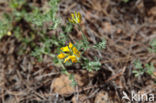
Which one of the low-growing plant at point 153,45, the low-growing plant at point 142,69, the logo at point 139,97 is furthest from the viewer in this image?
the low-growing plant at point 153,45

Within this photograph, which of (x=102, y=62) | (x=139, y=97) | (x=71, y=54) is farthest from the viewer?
(x=102, y=62)

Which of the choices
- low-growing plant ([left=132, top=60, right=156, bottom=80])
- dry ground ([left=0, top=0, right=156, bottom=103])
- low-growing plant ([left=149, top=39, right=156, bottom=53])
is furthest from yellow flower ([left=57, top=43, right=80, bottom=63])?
low-growing plant ([left=149, top=39, right=156, bottom=53])

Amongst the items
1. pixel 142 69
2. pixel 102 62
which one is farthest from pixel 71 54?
pixel 142 69

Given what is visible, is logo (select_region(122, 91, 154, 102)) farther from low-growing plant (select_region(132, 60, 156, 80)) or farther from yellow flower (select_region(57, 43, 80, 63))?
yellow flower (select_region(57, 43, 80, 63))

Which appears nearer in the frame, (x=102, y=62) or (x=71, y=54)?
(x=71, y=54)

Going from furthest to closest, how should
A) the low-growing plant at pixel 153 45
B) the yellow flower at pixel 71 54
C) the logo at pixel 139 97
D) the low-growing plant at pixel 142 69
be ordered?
the low-growing plant at pixel 153 45, the low-growing plant at pixel 142 69, the logo at pixel 139 97, the yellow flower at pixel 71 54

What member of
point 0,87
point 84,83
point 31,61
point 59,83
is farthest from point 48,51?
point 0,87

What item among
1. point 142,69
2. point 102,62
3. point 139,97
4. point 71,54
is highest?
point 71,54

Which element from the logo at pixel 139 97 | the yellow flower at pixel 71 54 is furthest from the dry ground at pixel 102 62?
the yellow flower at pixel 71 54

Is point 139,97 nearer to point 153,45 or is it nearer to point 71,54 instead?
point 153,45

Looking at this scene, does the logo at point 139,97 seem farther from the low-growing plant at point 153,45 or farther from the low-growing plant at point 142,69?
the low-growing plant at point 153,45

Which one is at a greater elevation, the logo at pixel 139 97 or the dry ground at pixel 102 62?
the dry ground at pixel 102 62

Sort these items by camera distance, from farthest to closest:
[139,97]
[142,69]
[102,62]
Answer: [102,62] < [142,69] < [139,97]
